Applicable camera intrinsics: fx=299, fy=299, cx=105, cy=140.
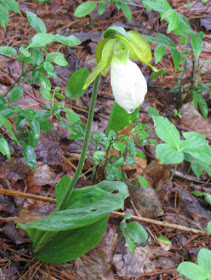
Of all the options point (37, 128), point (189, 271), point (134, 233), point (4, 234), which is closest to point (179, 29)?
point (37, 128)

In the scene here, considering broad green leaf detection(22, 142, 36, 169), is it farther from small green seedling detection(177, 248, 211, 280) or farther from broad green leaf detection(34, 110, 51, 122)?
small green seedling detection(177, 248, 211, 280)

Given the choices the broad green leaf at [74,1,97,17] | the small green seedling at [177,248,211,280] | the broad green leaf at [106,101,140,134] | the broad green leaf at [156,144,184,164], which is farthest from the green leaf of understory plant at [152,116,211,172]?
the broad green leaf at [74,1,97,17]

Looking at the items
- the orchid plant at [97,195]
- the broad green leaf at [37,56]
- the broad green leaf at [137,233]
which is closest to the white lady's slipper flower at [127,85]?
the orchid plant at [97,195]

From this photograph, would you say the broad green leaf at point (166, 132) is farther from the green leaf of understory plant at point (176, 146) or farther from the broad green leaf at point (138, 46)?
the broad green leaf at point (138, 46)

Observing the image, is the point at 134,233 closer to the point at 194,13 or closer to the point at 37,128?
the point at 37,128

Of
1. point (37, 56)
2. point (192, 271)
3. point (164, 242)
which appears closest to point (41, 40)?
point (37, 56)

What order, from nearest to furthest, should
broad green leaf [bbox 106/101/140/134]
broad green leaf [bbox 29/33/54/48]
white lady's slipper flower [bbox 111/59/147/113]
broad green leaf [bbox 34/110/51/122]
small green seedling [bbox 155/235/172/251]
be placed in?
white lady's slipper flower [bbox 111/59/147/113] < broad green leaf [bbox 29/33/54/48] < broad green leaf [bbox 34/110/51/122] < small green seedling [bbox 155/235/172/251] < broad green leaf [bbox 106/101/140/134]

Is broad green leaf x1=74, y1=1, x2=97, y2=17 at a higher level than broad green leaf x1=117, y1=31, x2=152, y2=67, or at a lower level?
lower
